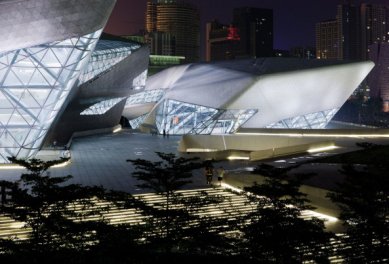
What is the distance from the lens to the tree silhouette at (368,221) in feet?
35.4

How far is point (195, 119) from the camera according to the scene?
47.1 m

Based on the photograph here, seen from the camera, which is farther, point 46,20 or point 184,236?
point 46,20

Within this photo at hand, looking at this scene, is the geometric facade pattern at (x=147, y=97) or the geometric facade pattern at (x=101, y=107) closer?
the geometric facade pattern at (x=101, y=107)

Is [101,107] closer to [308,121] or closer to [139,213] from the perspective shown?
[308,121]

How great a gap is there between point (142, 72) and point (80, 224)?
146ft

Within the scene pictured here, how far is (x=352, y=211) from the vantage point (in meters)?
13.0

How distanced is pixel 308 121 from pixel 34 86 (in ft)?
96.6

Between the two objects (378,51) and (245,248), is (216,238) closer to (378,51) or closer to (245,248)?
(245,248)

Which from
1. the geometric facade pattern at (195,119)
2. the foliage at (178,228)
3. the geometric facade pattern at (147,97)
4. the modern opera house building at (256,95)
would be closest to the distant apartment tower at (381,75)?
the geometric facade pattern at (147,97)

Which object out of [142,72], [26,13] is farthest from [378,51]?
[26,13]

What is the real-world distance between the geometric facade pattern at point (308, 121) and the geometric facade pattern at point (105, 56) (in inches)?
581

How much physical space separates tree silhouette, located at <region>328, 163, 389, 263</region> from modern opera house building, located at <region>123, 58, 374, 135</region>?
105ft

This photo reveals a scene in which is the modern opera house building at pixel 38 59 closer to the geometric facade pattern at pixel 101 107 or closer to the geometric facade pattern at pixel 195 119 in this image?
the geometric facade pattern at pixel 195 119

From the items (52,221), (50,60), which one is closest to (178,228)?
(52,221)
